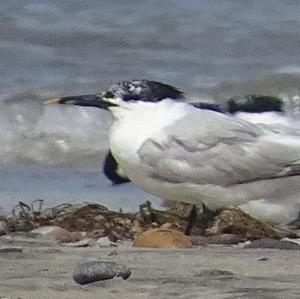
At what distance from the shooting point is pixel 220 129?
220 inches

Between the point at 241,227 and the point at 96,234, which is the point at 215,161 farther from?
the point at 96,234

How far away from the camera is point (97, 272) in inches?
156

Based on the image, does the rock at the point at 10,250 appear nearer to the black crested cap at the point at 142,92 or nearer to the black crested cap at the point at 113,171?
the black crested cap at the point at 142,92

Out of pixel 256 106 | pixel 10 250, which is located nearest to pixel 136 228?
pixel 10 250

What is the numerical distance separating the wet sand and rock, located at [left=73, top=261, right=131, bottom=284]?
0.06ft

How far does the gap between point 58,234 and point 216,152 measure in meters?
0.77

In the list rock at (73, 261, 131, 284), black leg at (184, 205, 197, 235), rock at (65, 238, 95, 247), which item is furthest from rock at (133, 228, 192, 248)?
rock at (73, 261, 131, 284)

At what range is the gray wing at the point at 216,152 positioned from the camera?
5.57m

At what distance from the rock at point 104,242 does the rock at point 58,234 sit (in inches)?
3.4

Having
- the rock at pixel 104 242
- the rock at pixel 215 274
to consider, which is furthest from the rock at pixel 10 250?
the rock at pixel 215 274

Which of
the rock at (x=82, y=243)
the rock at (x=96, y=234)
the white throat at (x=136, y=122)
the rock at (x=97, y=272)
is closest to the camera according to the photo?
the rock at (x=97, y=272)

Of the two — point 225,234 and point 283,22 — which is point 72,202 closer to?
point 225,234

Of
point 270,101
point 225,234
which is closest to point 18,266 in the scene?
point 225,234

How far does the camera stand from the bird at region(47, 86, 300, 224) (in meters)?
5.58
